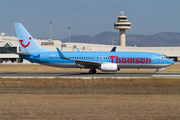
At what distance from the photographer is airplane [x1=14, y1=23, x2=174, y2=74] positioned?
3822 cm

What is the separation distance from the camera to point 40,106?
1403 cm

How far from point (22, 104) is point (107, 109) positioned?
4.90 m

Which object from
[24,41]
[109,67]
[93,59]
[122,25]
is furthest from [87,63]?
[122,25]

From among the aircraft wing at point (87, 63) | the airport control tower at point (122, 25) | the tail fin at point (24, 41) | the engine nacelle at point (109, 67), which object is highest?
the airport control tower at point (122, 25)

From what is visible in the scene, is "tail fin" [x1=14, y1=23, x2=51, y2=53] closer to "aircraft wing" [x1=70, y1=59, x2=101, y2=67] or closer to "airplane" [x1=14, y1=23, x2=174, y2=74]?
"airplane" [x1=14, y1=23, x2=174, y2=74]

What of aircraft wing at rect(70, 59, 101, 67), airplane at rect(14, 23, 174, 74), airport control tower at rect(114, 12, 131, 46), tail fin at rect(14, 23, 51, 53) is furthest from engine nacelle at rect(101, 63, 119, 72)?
airport control tower at rect(114, 12, 131, 46)

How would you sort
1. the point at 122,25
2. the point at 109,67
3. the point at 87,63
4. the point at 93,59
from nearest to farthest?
the point at 109,67 < the point at 87,63 < the point at 93,59 < the point at 122,25

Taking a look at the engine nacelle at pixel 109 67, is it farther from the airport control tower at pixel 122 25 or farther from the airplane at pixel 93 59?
the airport control tower at pixel 122 25

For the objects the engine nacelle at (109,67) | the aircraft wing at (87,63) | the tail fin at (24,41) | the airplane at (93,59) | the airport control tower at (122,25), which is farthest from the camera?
the airport control tower at (122,25)

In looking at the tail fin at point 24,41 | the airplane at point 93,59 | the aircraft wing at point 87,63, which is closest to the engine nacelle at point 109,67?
the airplane at point 93,59

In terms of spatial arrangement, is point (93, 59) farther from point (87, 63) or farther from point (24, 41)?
point (24, 41)

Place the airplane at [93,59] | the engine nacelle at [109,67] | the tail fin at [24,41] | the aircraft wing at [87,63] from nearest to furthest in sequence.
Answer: the engine nacelle at [109,67] → the aircraft wing at [87,63] → the airplane at [93,59] → the tail fin at [24,41]

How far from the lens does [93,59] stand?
39969mm

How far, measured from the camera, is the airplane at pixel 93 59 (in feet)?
125
